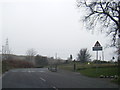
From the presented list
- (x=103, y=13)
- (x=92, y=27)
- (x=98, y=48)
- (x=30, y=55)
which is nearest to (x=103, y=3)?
(x=103, y=13)

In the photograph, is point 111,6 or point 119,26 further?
point 111,6

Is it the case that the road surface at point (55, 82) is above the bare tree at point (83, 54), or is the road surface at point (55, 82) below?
below

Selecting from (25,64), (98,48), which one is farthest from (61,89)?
(25,64)

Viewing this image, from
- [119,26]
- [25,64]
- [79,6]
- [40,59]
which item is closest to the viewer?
[119,26]

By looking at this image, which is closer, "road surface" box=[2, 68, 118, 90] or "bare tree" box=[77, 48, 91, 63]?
"road surface" box=[2, 68, 118, 90]

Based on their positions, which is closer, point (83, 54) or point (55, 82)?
point (55, 82)

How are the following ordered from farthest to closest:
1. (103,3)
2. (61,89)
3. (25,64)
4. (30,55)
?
(30,55)
(25,64)
(103,3)
(61,89)

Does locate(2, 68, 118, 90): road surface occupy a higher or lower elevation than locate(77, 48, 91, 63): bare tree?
lower

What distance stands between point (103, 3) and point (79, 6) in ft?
11.3

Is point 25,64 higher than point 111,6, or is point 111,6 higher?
point 111,6

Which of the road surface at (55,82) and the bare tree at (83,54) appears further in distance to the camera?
the bare tree at (83,54)

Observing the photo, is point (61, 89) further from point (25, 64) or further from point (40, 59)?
point (40, 59)

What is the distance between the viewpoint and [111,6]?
25797 millimetres

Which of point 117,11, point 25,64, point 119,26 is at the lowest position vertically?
point 25,64
